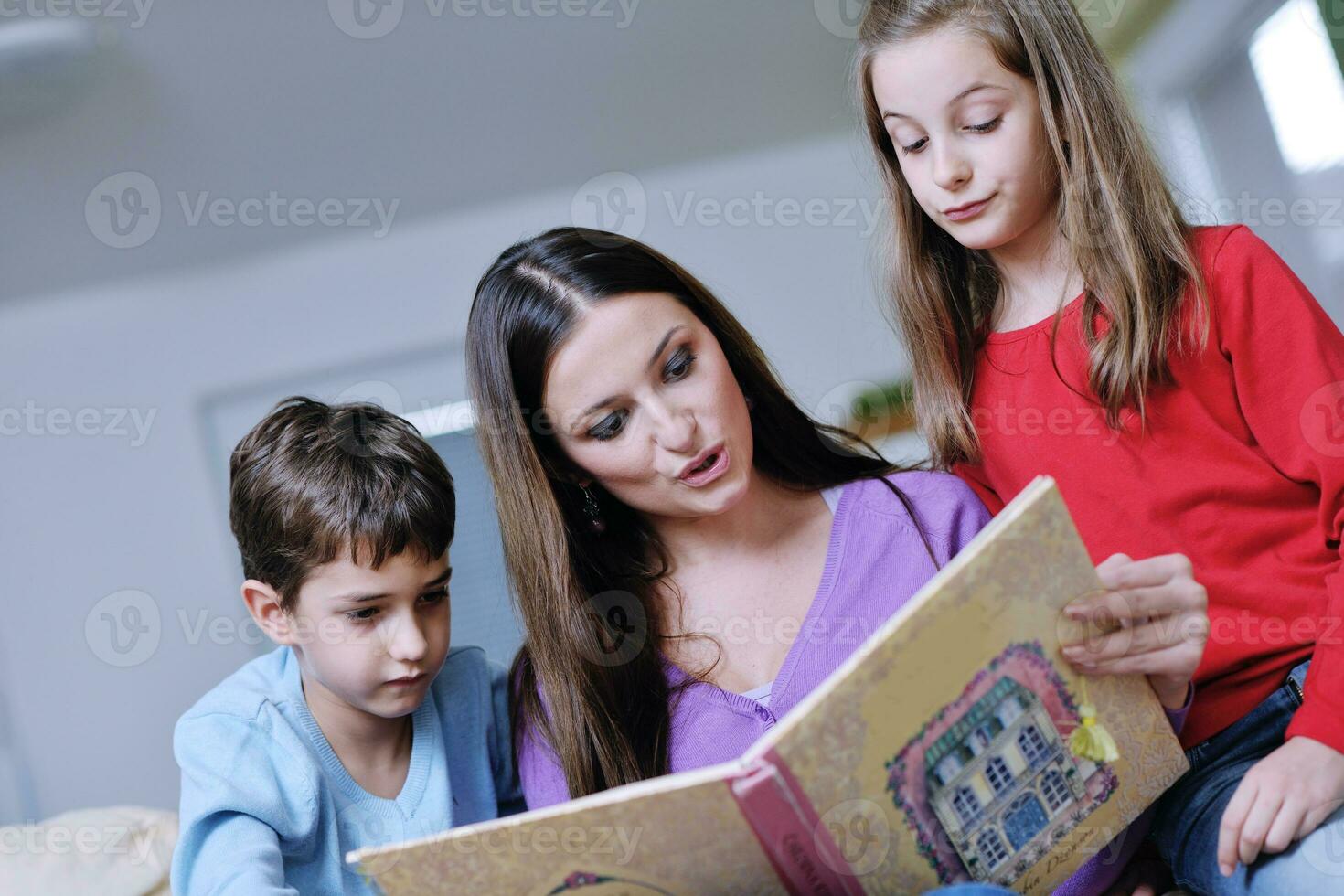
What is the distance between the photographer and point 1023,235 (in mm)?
1323

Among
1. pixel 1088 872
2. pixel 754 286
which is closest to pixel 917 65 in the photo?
pixel 1088 872

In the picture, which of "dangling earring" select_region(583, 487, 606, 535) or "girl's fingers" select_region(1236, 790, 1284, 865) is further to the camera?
"dangling earring" select_region(583, 487, 606, 535)

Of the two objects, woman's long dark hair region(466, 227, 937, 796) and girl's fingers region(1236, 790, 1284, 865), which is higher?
woman's long dark hair region(466, 227, 937, 796)

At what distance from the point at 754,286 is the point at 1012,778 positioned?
4247 mm
